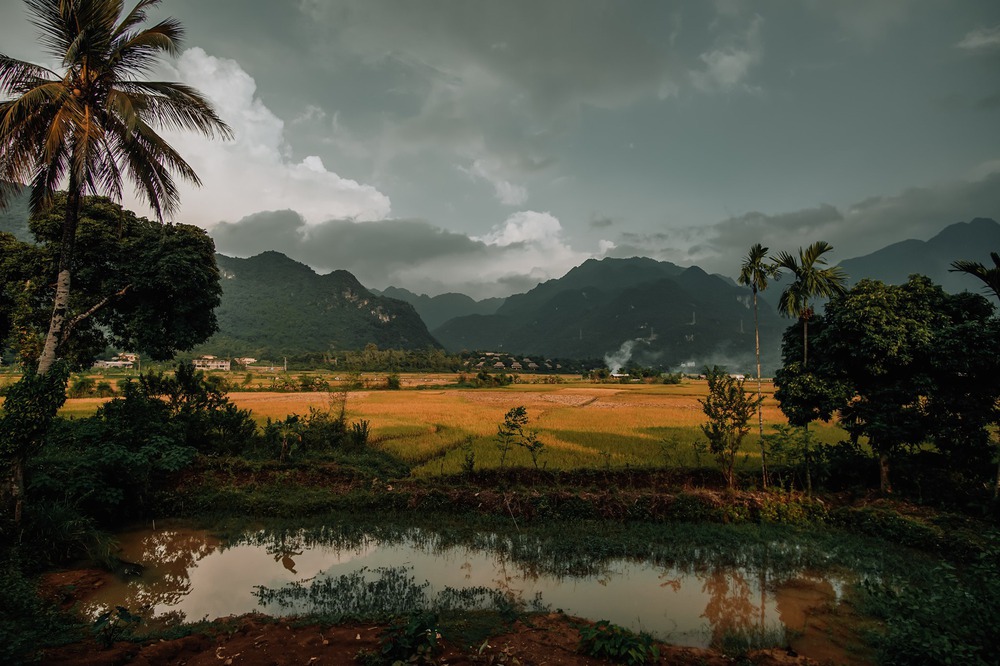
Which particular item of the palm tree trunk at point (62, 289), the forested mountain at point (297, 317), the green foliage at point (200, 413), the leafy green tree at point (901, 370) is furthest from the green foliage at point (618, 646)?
the forested mountain at point (297, 317)

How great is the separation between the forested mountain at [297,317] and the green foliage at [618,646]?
126577 mm

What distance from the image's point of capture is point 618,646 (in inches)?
219

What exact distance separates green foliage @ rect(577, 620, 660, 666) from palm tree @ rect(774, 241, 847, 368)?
11.0 m

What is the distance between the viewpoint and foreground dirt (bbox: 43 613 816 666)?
5.21 m

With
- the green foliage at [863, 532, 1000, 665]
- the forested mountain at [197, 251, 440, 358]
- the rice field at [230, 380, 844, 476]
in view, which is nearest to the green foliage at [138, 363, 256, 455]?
the rice field at [230, 380, 844, 476]

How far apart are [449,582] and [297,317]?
17264 cm

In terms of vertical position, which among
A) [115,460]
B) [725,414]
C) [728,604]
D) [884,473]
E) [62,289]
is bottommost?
[728,604]

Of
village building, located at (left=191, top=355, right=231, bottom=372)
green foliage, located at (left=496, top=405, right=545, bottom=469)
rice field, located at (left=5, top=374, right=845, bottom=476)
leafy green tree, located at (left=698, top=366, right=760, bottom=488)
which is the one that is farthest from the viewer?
village building, located at (left=191, top=355, right=231, bottom=372)

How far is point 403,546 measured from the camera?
10.3 meters

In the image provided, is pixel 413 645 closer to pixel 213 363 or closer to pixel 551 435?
pixel 551 435

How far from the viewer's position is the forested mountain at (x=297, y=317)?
450ft

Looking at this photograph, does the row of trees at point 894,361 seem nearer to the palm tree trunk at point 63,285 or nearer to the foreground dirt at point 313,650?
the foreground dirt at point 313,650

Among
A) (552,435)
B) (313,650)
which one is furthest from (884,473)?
(313,650)

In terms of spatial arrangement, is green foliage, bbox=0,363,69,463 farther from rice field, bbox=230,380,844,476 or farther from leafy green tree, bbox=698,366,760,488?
leafy green tree, bbox=698,366,760,488
